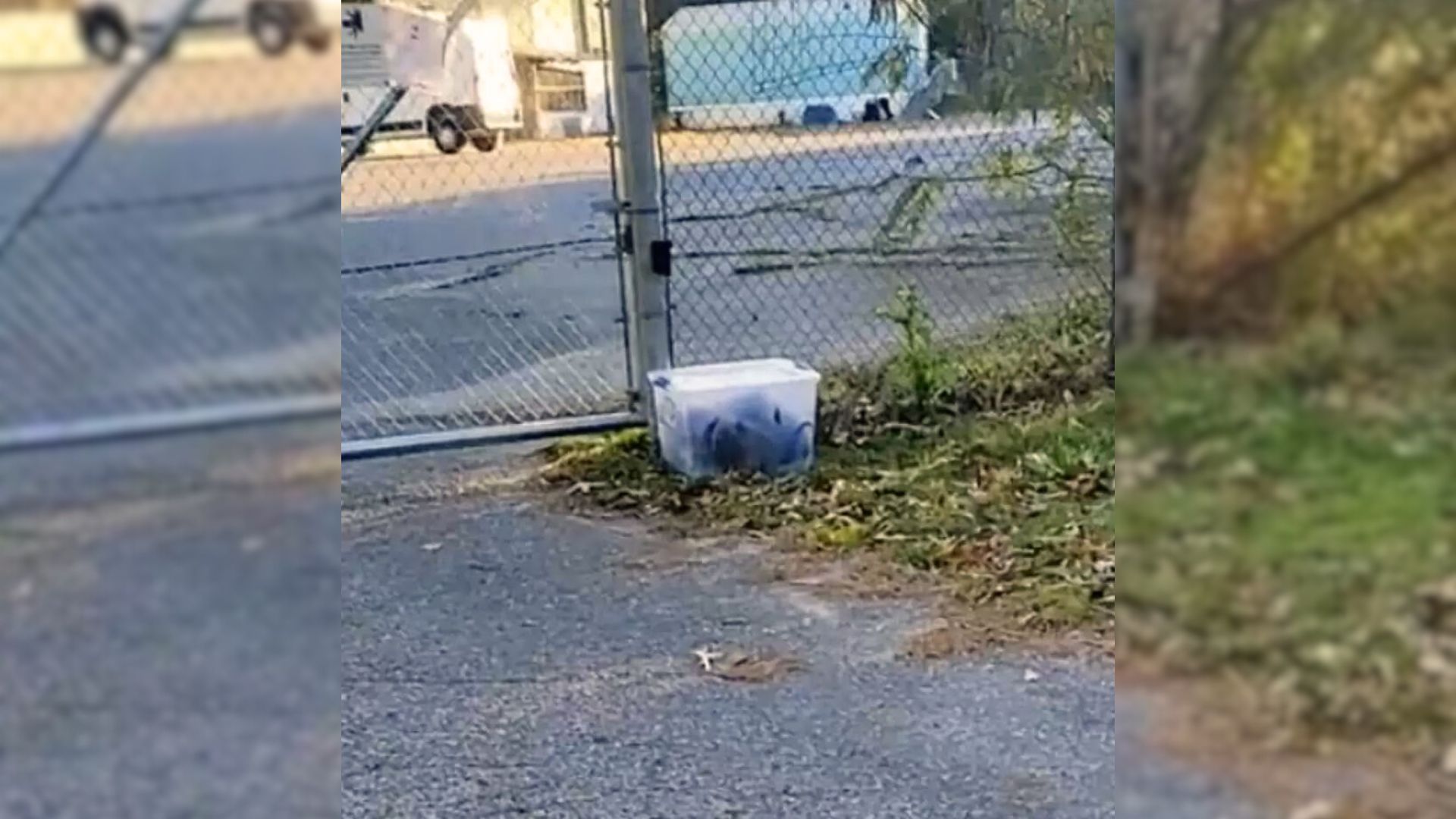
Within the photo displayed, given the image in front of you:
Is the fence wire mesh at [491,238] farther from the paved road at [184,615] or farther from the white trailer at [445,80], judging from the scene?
the paved road at [184,615]

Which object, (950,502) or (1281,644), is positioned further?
(950,502)

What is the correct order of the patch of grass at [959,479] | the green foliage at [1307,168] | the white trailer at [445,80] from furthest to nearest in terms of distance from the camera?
the patch of grass at [959,479], the white trailer at [445,80], the green foliage at [1307,168]

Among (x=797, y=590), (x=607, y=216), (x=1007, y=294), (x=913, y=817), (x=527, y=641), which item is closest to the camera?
(x=913, y=817)

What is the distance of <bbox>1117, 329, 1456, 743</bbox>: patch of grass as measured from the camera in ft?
1.83

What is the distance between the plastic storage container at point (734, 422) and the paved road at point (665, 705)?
0.35 metres

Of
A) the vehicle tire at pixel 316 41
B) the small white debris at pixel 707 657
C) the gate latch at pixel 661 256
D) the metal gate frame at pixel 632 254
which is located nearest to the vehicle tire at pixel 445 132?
the metal gate frame at pixel 632 254

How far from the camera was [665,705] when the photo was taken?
173 centimetres

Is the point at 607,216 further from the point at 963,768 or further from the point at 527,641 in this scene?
the point at 963,768

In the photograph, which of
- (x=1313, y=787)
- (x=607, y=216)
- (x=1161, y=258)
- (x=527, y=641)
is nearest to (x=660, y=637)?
(x=527, y=641)

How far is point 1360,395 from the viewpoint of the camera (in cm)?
55

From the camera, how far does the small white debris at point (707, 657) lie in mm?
1845

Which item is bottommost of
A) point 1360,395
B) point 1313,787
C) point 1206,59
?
point 1313,787

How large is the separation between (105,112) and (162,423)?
171 millimetres

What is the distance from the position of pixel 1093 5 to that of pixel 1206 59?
1770 millimetres
